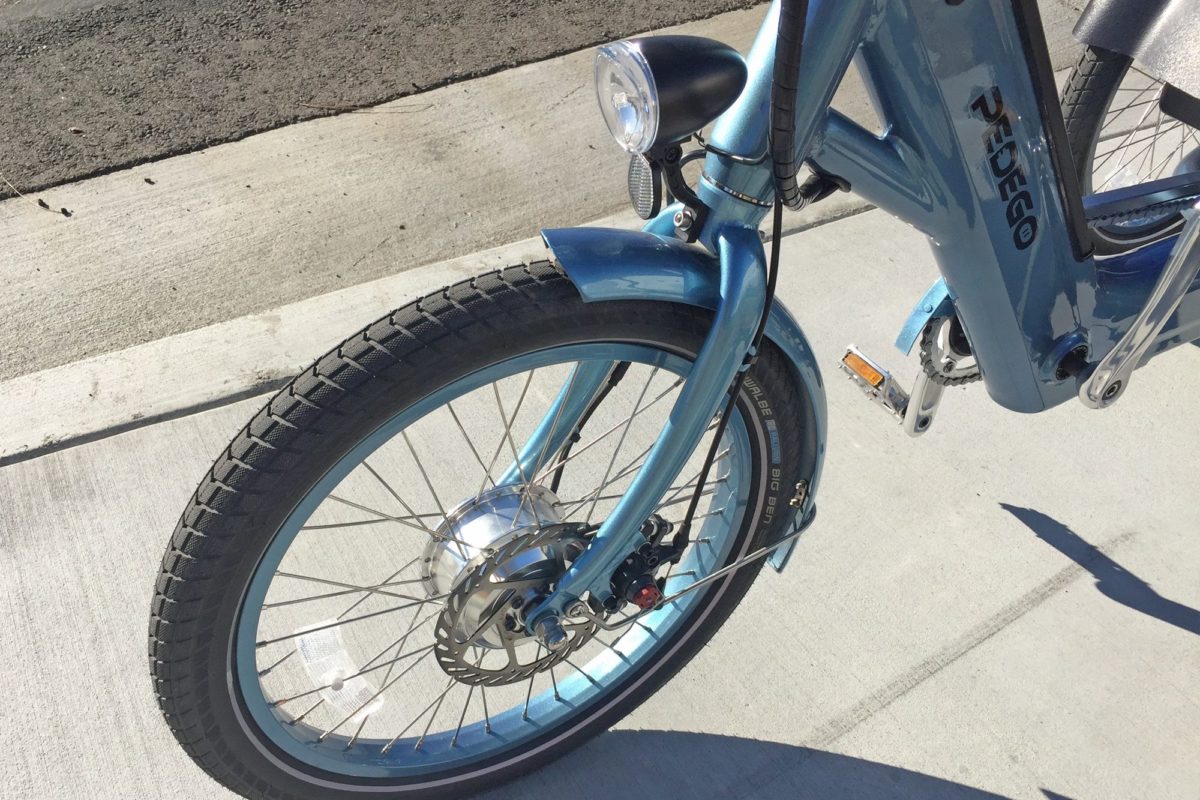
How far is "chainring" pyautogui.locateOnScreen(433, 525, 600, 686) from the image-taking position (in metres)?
1.53

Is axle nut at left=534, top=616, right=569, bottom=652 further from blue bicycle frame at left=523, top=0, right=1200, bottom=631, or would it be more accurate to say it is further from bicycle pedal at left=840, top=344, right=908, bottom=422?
bicycle pedal at left=840, top=344, right=908, bottom=422

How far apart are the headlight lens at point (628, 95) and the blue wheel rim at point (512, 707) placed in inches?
10.2

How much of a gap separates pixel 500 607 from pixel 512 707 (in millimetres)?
334

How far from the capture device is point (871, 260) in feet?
9.37

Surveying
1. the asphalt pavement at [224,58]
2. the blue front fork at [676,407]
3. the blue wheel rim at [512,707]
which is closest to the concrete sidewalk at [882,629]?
the blue wheel rim at [512,707]

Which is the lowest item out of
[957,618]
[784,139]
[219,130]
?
[957,618]

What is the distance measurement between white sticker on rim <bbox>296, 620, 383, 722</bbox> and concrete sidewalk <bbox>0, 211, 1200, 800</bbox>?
25 cm

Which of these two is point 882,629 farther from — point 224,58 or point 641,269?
point 224,58

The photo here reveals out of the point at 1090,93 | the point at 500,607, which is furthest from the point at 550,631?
the point at 1090,93

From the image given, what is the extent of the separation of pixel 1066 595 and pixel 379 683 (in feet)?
4.23

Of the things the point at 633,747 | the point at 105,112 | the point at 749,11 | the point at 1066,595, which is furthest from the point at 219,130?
the point at 1066,595

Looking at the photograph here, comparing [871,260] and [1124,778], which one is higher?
[871,260]

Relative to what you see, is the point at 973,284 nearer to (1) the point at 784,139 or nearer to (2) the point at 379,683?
(1) the point at 784,139

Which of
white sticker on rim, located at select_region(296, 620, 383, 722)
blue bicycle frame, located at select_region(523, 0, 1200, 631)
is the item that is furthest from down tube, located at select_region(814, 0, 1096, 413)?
white sticker on rim, located at select_region(296, 620, 383, 722)
